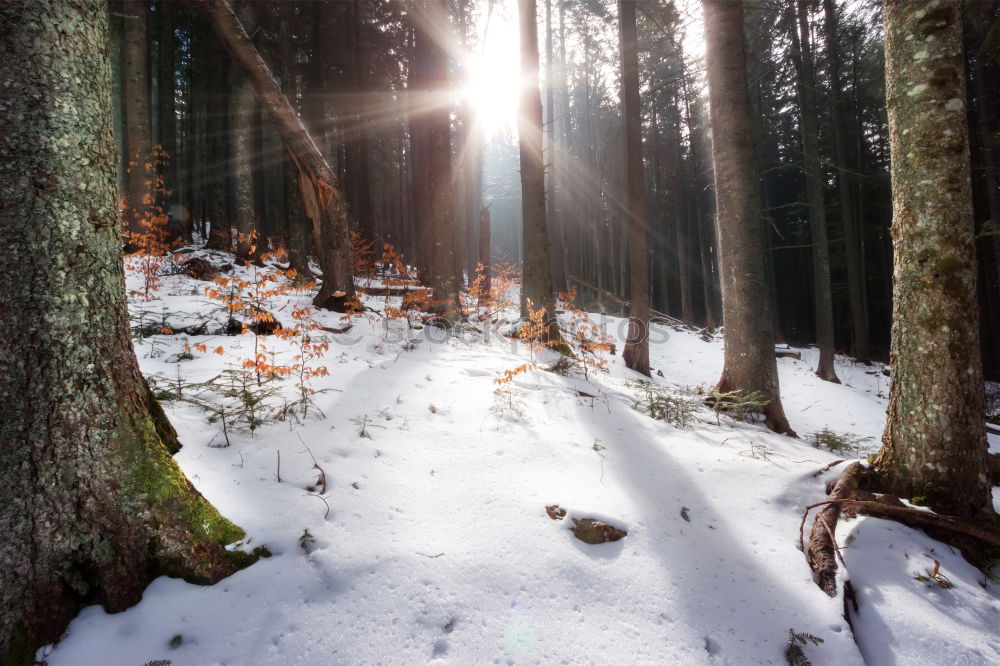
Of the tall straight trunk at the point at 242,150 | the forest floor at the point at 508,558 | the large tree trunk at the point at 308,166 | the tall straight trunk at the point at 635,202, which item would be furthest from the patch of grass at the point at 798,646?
the tall straight trunk at the point at 242,150

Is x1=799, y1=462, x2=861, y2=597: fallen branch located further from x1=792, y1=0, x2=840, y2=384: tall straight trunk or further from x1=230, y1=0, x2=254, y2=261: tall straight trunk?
x1=792, y1=0, x2=840, y2=384: tall straight trunk

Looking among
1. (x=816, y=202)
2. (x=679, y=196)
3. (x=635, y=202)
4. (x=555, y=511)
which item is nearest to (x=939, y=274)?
(x=555, y=511)

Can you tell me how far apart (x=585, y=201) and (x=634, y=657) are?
106 ft

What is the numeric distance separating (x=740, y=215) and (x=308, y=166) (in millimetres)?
6084

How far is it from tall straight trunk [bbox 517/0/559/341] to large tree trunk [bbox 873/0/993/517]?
17.2ft

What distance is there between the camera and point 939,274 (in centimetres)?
266

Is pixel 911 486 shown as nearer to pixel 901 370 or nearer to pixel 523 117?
pixel 901 370

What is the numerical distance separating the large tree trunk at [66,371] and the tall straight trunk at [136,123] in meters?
8.88

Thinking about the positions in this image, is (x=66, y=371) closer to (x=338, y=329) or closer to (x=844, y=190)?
(x=338, y=329)

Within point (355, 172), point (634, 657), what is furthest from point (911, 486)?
point (355, 172)

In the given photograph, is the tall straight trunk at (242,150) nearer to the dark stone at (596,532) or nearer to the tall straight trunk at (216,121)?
the tall straight trunk at (216,121)

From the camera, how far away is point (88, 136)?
66.2 inches

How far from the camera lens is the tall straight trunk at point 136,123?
8.59 metres

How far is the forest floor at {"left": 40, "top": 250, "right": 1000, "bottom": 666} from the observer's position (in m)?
1.68
